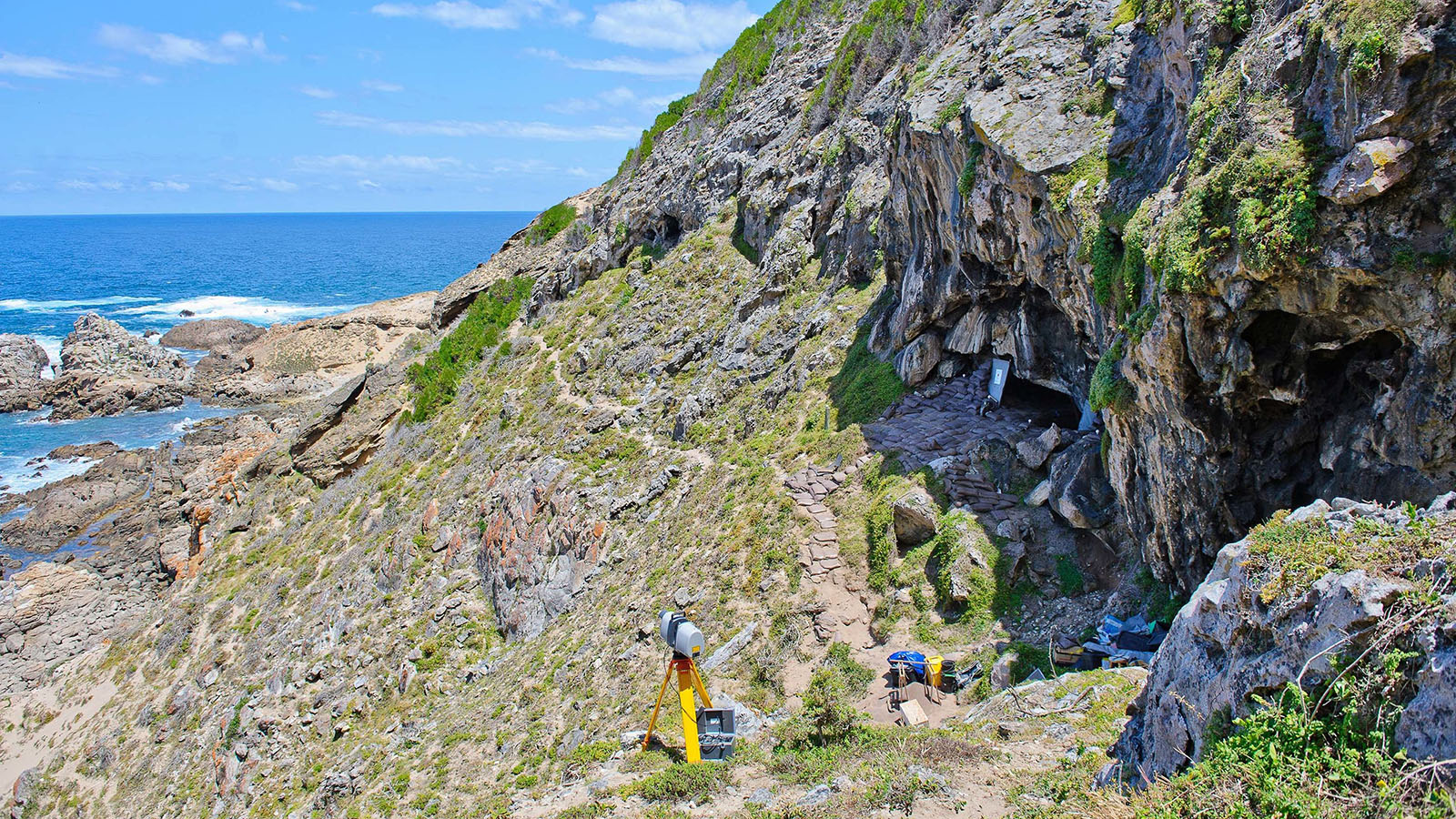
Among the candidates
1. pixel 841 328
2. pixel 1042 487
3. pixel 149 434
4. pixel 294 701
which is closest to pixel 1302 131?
pixel 1042 487

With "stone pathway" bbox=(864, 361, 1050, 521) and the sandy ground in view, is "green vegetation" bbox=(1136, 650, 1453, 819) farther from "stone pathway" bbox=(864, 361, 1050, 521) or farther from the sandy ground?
the sandy ground

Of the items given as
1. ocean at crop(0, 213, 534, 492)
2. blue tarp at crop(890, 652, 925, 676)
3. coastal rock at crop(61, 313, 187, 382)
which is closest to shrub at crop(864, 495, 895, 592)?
blue tarp at crop(890, 652, 925, 676)

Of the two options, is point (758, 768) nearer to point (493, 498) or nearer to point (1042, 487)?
point (1042, 487)

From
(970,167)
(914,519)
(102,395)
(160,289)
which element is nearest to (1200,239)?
(914,519)

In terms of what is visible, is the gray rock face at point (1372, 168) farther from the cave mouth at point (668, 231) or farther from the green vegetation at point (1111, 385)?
the cave mouth at point (668, 231)

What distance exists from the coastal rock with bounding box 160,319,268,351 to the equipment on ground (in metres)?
73.0

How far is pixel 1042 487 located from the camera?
631 inches

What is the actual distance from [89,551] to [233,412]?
1980 centimetres

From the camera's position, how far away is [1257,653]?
294 inches

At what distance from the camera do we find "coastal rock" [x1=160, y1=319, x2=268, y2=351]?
7269cm

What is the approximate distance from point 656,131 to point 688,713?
46.7 metres

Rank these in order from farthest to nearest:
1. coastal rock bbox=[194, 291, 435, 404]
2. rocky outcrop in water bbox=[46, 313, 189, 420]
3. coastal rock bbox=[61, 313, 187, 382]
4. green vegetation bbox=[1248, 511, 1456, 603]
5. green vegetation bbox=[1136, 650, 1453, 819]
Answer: coastal rock bbox=[61, 313, 187, 382] < coastal rock bbox=[194, 291, 435, 404] < rocky outcrop in water bbox=[46, 313, 189, 420] < green vegetation bbox=[1248, 511, 1456, 603] < green vegetation bbox=[1136, 650, 1453, 819]

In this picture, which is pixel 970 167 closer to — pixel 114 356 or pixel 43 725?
pixel 43 725

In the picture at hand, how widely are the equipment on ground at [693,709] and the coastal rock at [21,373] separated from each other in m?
65.9
